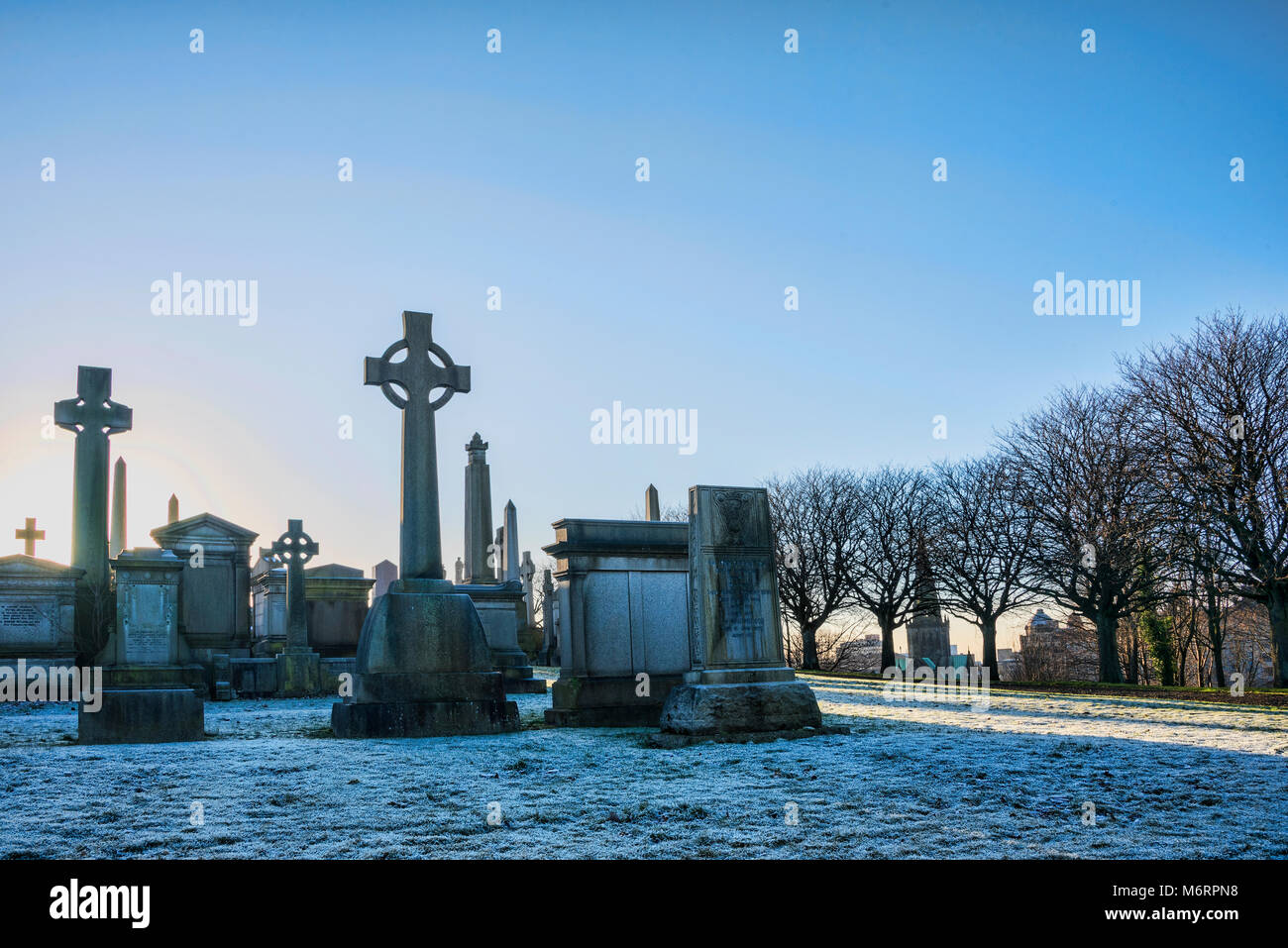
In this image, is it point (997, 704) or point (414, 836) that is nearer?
point (414, 836)

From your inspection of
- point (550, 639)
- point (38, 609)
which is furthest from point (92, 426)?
point (550, 639)

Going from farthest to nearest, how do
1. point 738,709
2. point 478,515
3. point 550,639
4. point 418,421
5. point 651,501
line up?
1. point 550,639
2. point 478,515
3. point 651,501
4. point 418,421
5. point 738,709

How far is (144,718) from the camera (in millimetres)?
10258

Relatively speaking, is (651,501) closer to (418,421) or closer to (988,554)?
(418,421)

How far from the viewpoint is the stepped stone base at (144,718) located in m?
10.0

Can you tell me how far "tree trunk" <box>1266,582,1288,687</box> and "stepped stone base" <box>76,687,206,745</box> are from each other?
67.6 ft

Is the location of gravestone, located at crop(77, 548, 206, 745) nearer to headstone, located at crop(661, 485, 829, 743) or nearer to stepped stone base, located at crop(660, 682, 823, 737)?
stepped stone base, located at crop(660, 682, 823, 737)

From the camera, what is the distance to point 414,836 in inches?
192

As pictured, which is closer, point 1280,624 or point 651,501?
point 651,501

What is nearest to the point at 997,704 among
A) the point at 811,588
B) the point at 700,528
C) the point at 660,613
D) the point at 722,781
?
the point at 660,613

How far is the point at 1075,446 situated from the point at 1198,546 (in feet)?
20.1

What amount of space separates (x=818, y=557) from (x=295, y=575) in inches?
838

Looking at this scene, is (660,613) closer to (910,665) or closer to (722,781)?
(722,781)

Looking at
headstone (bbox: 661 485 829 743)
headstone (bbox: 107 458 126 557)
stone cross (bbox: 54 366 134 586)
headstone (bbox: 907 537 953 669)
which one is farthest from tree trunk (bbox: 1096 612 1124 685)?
headstone (bbox: 107 458 126 557)
